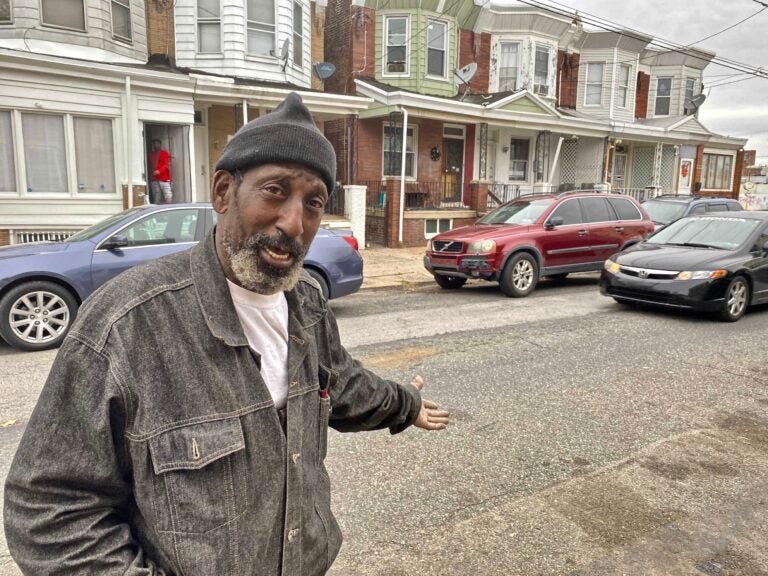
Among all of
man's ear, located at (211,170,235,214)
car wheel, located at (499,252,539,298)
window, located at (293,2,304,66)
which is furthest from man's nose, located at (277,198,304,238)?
window, located at (293,2,304,66)

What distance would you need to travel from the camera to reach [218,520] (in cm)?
127

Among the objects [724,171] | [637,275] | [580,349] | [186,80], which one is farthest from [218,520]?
[724,171]

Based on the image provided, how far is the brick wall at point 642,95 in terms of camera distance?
28.3 metres

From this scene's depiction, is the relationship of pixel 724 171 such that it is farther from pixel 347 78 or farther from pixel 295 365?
pixel 295 365

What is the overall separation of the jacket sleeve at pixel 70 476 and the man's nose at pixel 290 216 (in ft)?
1.68

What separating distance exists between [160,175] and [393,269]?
5521 mm

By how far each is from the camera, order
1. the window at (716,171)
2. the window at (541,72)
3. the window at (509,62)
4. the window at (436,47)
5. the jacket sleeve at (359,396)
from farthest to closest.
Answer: the window at (716,171), the window at (541,72), the window at (509,62), the window at (436,47), the jacket sleeve at (359,396)

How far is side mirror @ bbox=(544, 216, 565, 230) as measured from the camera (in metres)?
10.5

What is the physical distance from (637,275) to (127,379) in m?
8.42

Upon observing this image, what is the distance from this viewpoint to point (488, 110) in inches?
728

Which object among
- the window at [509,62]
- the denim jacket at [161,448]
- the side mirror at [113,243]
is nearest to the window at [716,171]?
the window at [509,62]

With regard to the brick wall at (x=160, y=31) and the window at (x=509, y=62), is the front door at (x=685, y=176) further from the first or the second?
the brick wall at (x=160, y=31)

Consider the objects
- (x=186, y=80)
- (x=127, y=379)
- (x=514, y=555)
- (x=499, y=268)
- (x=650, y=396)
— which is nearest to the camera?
(x=127, y=379)

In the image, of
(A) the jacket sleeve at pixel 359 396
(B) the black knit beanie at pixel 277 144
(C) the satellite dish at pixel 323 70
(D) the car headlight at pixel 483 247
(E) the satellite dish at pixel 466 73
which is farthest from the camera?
(E) the satellite dish at pixel 466 73
